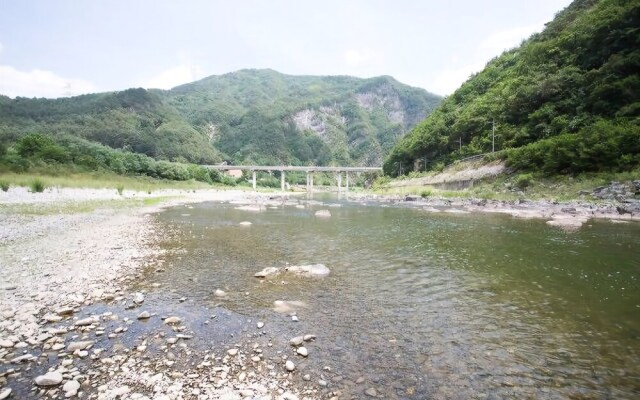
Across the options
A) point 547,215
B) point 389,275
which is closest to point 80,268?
point 389,275

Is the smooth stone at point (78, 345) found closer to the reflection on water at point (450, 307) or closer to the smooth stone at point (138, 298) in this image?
the smooth stone at point (138, 298)

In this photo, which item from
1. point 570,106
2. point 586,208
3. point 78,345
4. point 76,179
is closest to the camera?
point 78,345

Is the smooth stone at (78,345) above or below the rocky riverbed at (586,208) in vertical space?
below

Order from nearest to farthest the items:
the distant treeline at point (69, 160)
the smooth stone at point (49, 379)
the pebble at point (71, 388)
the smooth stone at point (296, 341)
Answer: the pebble at point (71, 388) < the smooth stone at point (49, 379) < the smooth stone at point (296, 341) < the distant treeline at point (69, 160)

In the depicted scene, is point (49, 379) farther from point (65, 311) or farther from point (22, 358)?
point (65, 311)

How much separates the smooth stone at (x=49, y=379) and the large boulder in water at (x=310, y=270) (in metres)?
6.21

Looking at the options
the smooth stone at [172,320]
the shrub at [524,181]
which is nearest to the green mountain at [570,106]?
the shrub at [524,181]

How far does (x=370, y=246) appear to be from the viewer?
1438 centimetres

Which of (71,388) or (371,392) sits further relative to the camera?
(371,392)

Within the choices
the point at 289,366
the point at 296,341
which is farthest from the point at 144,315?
the point at 289,366

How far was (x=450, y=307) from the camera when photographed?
288 inches

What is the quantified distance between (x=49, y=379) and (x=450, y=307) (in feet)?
23.6

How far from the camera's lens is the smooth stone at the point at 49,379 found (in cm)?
409

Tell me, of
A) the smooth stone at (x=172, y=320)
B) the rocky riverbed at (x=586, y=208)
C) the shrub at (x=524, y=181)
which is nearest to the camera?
the smooth stone at (x=172, y=320)
